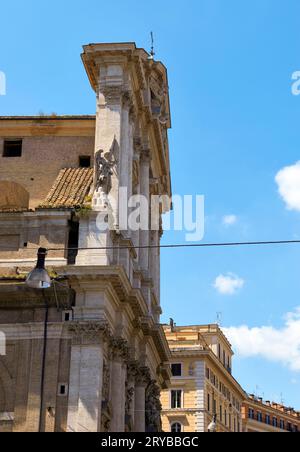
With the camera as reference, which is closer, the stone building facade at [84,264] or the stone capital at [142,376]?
the stone building facade at [84,264]

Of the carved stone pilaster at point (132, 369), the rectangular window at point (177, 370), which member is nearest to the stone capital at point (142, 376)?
the carved stone pilaster at point (132, 369)

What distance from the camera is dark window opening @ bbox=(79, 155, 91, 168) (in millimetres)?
35562

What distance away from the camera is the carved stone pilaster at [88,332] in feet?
92.7

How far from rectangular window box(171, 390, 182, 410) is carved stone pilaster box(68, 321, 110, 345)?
44.4 m

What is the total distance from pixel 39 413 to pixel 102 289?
4.53 metres

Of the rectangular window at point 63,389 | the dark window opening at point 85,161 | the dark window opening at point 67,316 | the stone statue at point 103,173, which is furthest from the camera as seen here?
the dark window opening at point 85,161

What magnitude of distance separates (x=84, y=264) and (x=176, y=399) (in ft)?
146

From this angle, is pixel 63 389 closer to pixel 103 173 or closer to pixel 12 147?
pixel 103 173

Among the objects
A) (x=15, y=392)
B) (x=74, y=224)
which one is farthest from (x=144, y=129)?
(x=15, y=392)

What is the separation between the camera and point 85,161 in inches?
1405

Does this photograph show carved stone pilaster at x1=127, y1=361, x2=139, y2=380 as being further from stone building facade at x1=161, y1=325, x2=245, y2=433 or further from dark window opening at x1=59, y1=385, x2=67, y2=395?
stone building facade at x1=161, y1=325, x2=245, y2=433

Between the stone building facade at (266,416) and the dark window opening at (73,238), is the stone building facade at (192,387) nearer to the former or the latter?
the stone building facade at (266,416)

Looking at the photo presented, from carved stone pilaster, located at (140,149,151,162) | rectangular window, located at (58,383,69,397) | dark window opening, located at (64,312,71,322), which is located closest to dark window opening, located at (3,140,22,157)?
carved stone pilaster, located at (140,149,151,162)

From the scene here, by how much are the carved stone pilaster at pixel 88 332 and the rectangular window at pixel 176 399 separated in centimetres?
4442
